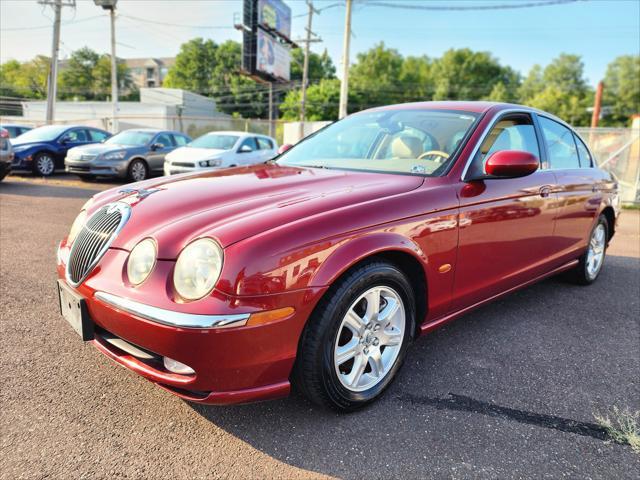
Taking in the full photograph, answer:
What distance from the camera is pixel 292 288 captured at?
1859 millimetres

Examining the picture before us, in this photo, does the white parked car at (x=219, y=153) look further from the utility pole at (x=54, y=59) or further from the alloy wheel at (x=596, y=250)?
the utility pole at (x=54, y=59)

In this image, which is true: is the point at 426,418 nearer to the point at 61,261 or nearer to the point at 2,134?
the point at 61,261

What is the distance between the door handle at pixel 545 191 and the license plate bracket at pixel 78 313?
9.83 feet

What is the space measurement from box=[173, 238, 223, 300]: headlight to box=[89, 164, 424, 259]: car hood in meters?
0.05

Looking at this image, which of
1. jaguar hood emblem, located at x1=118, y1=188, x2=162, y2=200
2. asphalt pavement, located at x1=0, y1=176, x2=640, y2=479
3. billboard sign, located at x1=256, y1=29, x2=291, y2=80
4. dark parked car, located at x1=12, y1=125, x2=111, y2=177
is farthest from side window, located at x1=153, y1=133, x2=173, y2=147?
billboard sign, located at x1=256, y1=29, x2=291, y2=80

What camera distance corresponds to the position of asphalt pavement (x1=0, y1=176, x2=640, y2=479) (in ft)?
6.13

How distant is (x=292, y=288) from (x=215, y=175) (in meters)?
1.50

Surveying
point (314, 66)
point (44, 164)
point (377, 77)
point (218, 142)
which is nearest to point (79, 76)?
point (314, 66)

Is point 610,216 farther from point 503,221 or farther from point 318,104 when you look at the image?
point 318,104

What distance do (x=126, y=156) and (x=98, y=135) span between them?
2.99 metres

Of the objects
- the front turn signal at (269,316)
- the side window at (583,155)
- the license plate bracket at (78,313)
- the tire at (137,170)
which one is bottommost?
the license plate bracket at (78,313)

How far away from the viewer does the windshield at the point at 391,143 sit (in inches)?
114

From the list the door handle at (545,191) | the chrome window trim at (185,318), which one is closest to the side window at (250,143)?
the door handle at (545,191)

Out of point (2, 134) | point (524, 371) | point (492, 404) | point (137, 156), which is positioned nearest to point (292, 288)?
point (492, 404)
